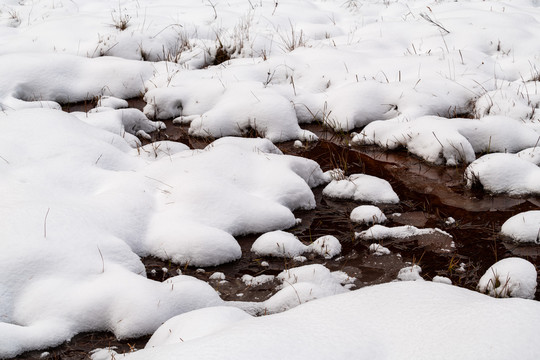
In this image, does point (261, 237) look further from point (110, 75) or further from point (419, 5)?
point (419, 5)

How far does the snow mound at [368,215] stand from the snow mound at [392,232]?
8 centimetres

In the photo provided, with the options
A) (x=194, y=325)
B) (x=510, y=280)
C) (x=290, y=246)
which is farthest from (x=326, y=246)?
(x=194, y=325)

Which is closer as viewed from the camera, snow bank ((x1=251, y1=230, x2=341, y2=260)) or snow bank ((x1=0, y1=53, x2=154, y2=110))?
snow bank ((x1=251, y1=230, x2=341, y2=260))

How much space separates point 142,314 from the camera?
2533mm

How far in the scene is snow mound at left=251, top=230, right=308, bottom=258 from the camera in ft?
10.4

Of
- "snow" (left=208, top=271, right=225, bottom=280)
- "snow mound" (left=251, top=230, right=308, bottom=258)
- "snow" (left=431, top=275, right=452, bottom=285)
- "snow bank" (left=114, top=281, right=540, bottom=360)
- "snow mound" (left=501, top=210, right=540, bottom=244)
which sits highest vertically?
"snow bank" (left=114, top=281, right=540, bottom=360)

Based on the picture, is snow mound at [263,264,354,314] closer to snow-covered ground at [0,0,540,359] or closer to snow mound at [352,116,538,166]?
snow-covered ground at [0,0,540,359]

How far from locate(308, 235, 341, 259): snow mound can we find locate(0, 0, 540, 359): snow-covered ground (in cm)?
1

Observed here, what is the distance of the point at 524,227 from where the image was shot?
10.7 feet

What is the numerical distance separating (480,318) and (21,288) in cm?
206

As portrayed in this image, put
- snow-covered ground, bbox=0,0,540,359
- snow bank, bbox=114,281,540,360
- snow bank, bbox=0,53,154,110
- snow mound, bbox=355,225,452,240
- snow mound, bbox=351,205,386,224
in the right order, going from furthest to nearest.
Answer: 1. snow bank, bbox=0,53,154,110
2. snow mound, bbox=351,205,386,224
3. snow mound, bbox=355,225,452,240
4. snow-covered ground, bbox=0,0,540,359
5. snow bank, bbox=114,281,540,360

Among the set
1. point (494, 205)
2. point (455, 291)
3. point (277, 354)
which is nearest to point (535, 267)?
point (494, 205)

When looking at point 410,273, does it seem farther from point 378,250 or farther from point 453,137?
point 453,137

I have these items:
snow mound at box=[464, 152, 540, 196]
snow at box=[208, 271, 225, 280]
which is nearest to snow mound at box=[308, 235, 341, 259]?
snow at box=[208, 271, 225, 280]
